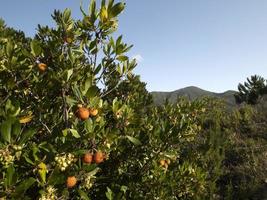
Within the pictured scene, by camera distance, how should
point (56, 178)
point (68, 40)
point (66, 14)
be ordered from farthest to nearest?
point (66, 14)
point (68, 40)
point (56, 178)

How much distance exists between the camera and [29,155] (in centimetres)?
299

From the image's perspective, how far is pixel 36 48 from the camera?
11.8 feet

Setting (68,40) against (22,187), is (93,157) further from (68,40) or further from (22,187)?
(68,40)

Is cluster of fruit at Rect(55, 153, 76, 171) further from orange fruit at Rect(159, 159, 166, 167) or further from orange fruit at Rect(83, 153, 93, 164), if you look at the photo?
orange fruit at Rect(159, 159, 166, 167)

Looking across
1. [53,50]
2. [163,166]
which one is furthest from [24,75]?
[163,166]

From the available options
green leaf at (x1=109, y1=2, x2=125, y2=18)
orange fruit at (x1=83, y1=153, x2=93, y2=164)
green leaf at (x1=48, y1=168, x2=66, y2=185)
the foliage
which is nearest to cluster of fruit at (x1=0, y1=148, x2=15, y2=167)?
green leaf at (x1=48, y1=168, x2=66, y2=185)

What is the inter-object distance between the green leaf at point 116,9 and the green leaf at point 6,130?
68.0 inches

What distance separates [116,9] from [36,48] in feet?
3.13

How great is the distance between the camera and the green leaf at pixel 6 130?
8.29ft

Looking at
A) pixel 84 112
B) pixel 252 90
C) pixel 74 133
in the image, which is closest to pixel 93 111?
pixel 84 112

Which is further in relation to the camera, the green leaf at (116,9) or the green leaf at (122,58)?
the green leaf at (122,58)

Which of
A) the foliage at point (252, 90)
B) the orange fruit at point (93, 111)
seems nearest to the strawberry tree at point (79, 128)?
the orange fruit at point (93, 111)

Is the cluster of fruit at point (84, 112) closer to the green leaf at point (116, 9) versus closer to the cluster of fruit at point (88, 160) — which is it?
the cluster of fruit at point (88, 160)

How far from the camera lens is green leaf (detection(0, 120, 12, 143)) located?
253 cm
